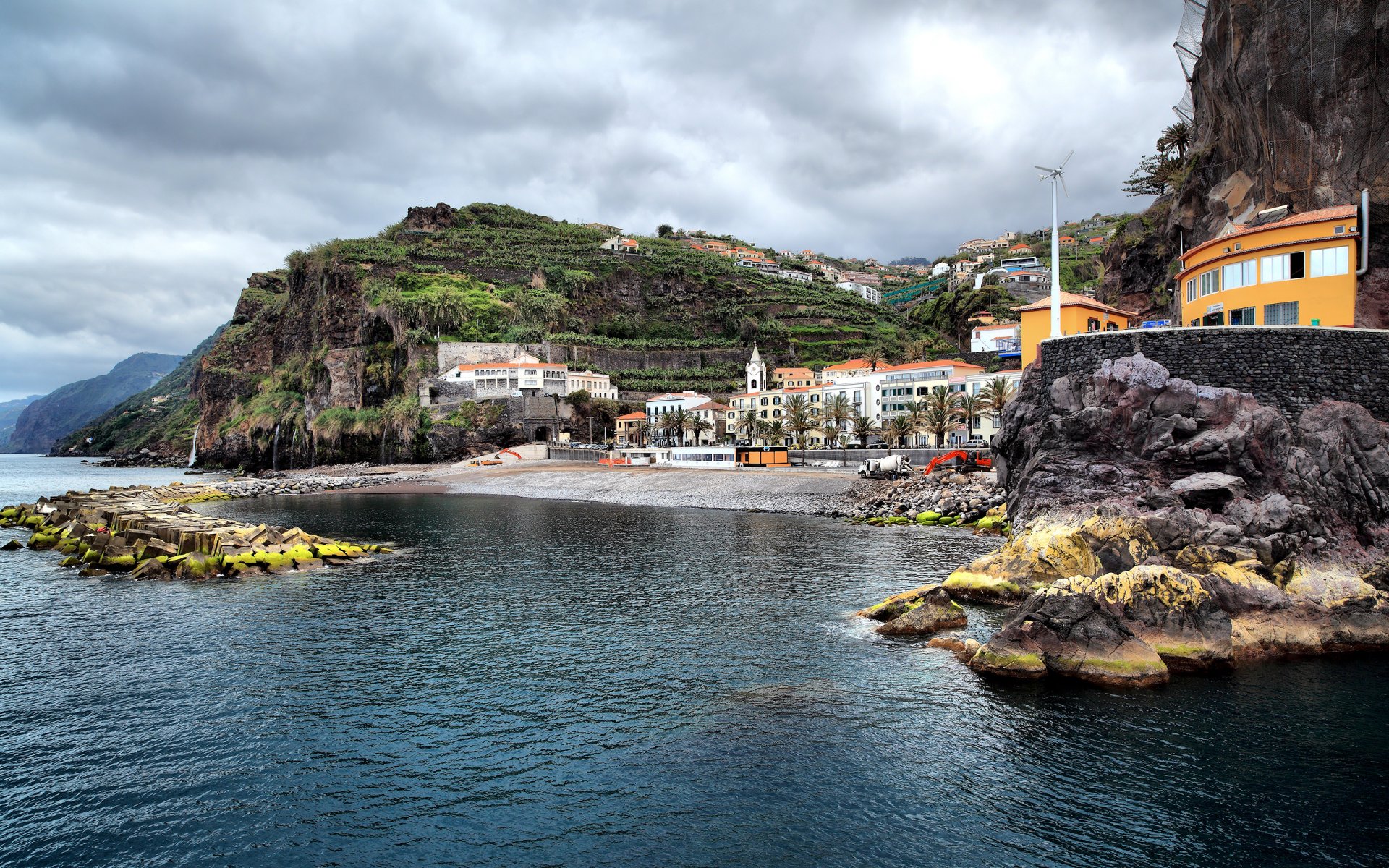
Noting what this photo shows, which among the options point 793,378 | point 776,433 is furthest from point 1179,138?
point 793,378

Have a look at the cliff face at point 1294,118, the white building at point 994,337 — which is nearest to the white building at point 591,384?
the white building at point 994,337

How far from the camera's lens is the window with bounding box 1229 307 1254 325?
26.0m

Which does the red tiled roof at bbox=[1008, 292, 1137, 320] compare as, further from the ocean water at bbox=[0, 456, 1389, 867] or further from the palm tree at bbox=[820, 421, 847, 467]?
the palm tree at bbox=[820, 421, 847, 467]

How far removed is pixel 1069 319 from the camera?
33.7 meters

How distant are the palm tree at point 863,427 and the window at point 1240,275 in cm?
4084

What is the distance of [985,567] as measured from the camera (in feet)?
72.7

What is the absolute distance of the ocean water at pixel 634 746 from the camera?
1040cm

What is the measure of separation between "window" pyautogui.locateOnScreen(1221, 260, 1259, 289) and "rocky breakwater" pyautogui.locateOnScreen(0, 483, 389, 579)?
117 feet

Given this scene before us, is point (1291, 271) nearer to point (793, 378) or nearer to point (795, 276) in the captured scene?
point (793, 378)

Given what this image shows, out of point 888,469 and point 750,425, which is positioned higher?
point 750,425

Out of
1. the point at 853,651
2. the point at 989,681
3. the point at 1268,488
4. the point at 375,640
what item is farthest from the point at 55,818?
the point at 1268,488

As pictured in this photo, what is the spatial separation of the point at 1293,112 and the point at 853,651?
105 feet

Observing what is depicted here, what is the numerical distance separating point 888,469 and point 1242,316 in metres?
27.6

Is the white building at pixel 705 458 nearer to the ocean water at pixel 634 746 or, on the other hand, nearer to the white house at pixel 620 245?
the ocean water at pixel 634 746
